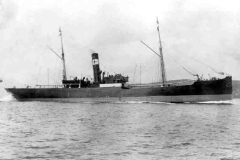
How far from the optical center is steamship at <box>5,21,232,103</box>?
126 feet

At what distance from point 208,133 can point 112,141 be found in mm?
5364

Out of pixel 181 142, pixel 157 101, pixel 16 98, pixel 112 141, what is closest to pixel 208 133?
pixel 181 142

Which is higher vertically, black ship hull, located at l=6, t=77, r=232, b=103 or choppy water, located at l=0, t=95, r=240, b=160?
black ship hull, located at l=6, t=77, r=232, b=103

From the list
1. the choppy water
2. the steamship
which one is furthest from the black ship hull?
the choppy water

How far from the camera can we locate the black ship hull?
126 ft

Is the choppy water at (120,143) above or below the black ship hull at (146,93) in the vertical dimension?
below

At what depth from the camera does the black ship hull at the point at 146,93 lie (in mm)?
38438

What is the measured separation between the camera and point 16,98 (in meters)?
59.1

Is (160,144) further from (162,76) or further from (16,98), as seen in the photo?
(16,98)

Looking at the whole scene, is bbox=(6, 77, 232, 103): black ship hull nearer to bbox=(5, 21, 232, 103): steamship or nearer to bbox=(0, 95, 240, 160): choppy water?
bbox=(5, 21, 232, 103): steamship

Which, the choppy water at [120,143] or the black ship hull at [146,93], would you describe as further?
the black ship hull at [146,93]

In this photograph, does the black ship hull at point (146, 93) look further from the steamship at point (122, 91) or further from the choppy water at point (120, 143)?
the choppy water at point (120, 143)

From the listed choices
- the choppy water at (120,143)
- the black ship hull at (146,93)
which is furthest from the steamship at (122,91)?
the choppy water at (120,143)

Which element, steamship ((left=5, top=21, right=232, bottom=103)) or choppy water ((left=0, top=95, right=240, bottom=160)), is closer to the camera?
choppy water ((left=0, top=95, right=240, bottom=160))
